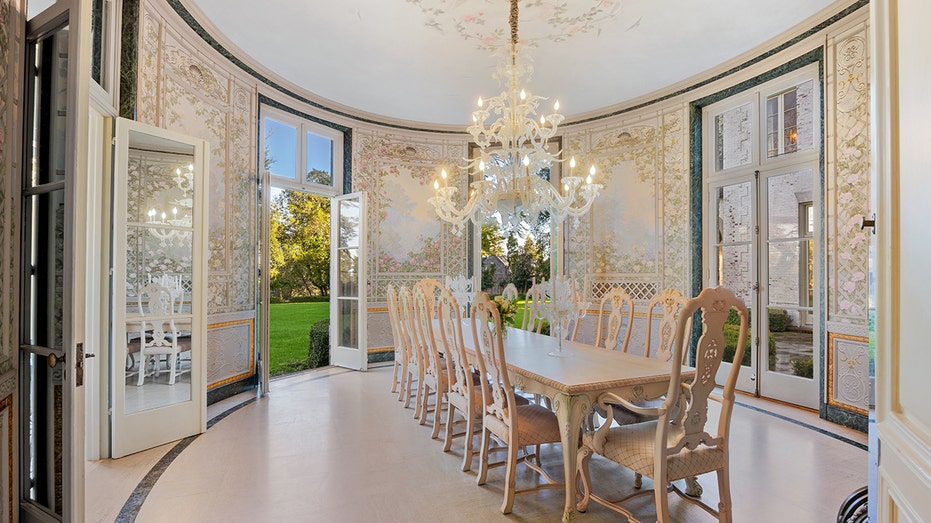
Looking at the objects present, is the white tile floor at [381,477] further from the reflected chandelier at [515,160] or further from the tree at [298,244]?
the tree at [298,244]

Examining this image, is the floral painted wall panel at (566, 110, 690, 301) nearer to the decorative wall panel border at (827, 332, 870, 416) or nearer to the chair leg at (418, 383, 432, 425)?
the decorative wall panel border at (827, 332, 870, 416)

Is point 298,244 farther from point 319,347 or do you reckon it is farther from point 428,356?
point 428,356

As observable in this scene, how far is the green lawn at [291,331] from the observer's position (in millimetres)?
7621

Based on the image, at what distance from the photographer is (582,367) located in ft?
8.09

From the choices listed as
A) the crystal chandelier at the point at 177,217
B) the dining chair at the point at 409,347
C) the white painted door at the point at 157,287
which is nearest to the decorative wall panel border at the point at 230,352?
the white painted door at the point at 157,287

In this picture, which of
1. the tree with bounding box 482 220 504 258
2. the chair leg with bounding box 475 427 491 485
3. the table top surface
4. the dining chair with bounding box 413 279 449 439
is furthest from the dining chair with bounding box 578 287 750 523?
the tree with bounding box 482 220 504 258

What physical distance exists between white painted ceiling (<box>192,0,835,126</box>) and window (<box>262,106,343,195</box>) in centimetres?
48

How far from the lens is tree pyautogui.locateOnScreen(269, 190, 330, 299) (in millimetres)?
8336

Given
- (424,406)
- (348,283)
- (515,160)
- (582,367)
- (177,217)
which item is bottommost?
(424,406)

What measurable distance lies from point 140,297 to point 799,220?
5479mm

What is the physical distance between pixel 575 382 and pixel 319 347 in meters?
5.44

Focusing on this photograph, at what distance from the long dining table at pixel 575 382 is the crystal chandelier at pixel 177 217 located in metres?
2.54

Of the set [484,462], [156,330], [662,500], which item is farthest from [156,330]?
[662,500]

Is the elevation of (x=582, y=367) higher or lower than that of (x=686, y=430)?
higher
